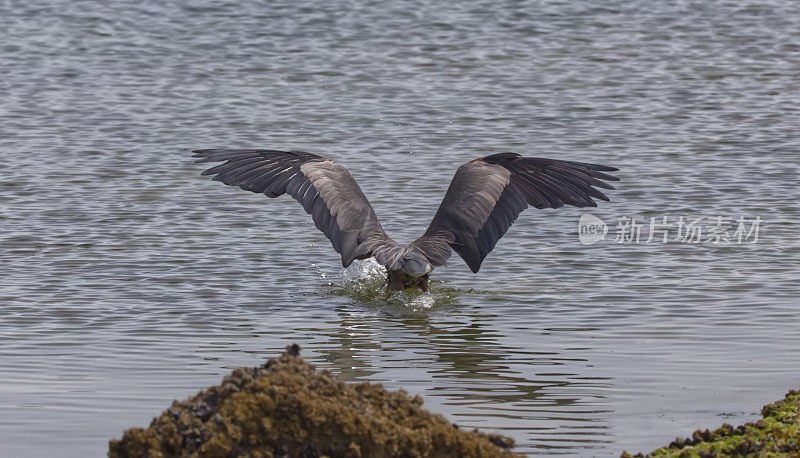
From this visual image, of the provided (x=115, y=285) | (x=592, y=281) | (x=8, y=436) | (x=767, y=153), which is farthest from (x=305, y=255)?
(x=767, y=153)

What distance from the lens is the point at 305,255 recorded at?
1016cm

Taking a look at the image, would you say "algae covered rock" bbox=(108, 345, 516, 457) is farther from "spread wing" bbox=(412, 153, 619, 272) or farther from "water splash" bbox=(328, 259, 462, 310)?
"water splash" bbox=(328, 259, 462, 310)

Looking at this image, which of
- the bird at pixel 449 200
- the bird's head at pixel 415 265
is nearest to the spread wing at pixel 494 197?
the bird at pixel 449 200

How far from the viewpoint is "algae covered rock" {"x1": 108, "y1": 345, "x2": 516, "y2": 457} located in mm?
4547

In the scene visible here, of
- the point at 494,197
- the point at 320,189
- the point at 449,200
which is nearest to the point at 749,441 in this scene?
the point at 494,197

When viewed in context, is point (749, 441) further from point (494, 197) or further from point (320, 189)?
point (320, 189)

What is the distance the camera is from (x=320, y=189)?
8.80 metres

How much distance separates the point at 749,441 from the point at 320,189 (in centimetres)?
417

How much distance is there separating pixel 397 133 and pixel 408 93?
79.6 inches

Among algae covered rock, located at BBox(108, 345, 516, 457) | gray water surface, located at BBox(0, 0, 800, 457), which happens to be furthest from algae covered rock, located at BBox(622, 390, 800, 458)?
algae covered rock, located at BBox(108, 345, 516, 457)

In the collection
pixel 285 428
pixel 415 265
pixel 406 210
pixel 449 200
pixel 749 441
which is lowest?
pixel 406 210

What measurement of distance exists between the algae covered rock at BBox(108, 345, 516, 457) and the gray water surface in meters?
1.03

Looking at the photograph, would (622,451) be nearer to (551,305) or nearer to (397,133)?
(551,305)

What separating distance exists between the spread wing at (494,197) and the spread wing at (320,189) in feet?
1.22
